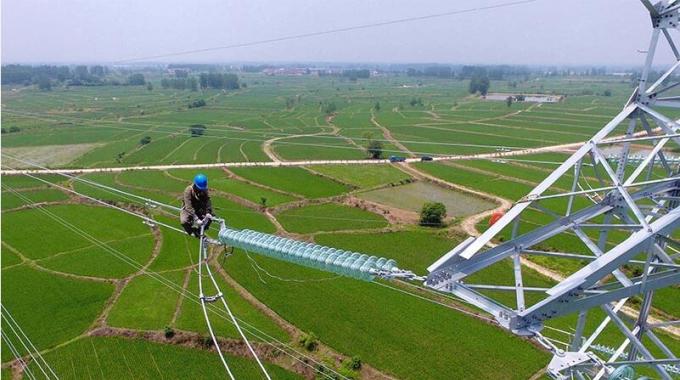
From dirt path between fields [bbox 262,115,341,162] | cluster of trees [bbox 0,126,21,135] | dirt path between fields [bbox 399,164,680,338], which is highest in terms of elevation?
cluster of trees [bbox 0,126,21,135]

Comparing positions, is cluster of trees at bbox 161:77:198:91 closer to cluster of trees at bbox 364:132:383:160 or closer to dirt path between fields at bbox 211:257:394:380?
cluster of trees at bbox 364:132:383:160

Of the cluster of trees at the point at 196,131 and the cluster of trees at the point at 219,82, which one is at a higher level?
the cluster of trees at the point at 219,82

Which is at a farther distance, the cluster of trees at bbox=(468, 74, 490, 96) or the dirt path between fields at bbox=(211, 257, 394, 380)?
the cluster of trees at bbox=(468, 74, 490, 96)

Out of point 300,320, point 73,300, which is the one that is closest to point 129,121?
point 73,300

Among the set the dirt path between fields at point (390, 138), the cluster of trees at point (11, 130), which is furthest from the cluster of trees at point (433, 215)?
the cluster of trees at point (11, 130)

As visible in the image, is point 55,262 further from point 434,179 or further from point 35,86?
point 35,86

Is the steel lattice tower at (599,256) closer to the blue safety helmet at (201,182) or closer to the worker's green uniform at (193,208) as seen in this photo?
the blue safety helmet at (201,182)

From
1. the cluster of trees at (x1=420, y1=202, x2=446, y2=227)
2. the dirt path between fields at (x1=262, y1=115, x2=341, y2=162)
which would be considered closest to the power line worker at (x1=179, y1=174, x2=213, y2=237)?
the cluster of trees at (x1=420, y1=202, x2=446, y2=227)

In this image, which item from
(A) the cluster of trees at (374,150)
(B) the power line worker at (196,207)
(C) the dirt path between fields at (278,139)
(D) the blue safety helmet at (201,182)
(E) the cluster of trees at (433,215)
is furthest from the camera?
(C) the dirt path between fields at (278,139)

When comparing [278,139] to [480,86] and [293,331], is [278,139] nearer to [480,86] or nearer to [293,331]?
[293,331]
